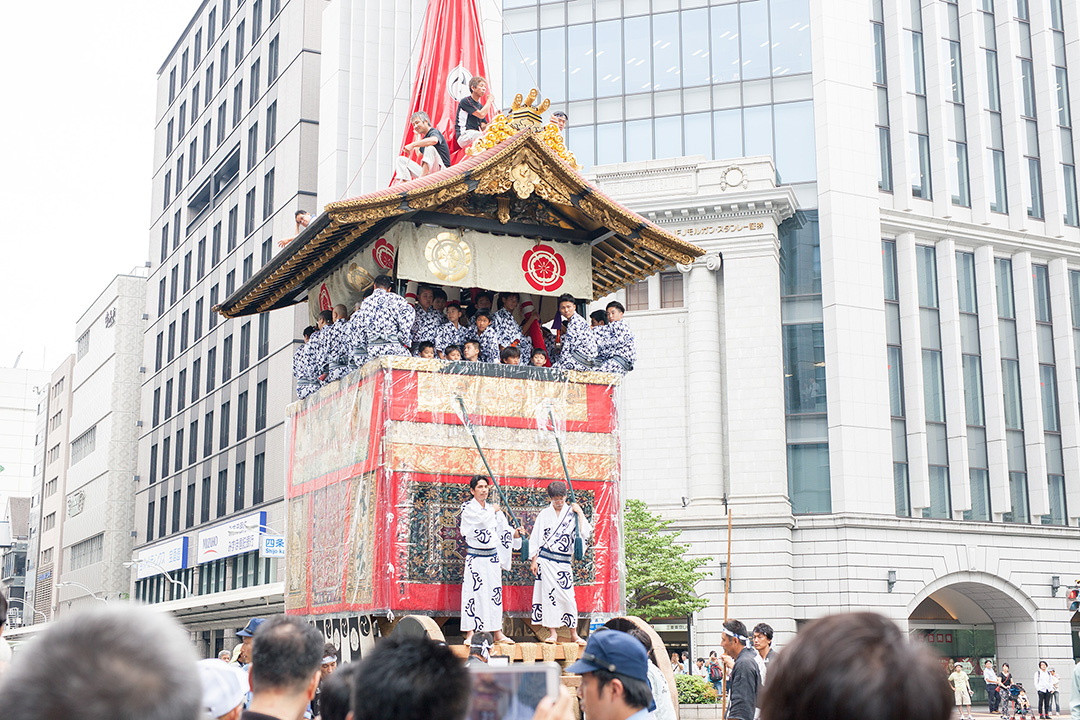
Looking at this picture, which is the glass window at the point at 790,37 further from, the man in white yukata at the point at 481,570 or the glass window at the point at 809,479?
the man in white yukata at the point at 481,570

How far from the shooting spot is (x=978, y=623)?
42406mm

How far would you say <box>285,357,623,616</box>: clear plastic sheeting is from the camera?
12.4 m

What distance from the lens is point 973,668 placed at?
1652 inches

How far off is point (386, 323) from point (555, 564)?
321 cm

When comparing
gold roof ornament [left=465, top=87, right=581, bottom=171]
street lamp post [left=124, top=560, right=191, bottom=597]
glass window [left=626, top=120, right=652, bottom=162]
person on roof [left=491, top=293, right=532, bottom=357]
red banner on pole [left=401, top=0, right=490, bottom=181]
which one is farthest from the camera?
street lamp post [left=124, top=560, right=191, bottom=597]

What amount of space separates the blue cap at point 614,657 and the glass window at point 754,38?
40561 mm

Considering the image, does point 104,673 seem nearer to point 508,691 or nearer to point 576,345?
point 508,691

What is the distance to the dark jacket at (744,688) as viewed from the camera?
9.38 m

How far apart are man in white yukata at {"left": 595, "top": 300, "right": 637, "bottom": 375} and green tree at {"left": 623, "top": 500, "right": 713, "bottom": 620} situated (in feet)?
73.1

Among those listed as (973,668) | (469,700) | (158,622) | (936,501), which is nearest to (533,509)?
(469,700)

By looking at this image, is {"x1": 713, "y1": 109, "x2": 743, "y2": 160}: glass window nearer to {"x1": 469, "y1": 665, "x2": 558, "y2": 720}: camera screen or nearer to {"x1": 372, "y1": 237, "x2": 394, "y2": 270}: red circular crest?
{"x1": 372, "y1": 237, "x2": 394, "y2": 270}: red circular crest

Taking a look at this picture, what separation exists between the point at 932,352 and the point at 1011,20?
13623 mm

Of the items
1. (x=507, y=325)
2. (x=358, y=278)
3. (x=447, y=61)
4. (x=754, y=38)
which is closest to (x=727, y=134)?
(x=754, y=38)

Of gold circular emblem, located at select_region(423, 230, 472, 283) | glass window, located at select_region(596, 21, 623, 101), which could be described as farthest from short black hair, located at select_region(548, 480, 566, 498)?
glass window, located at select_region(596, 21, 623, 101)
